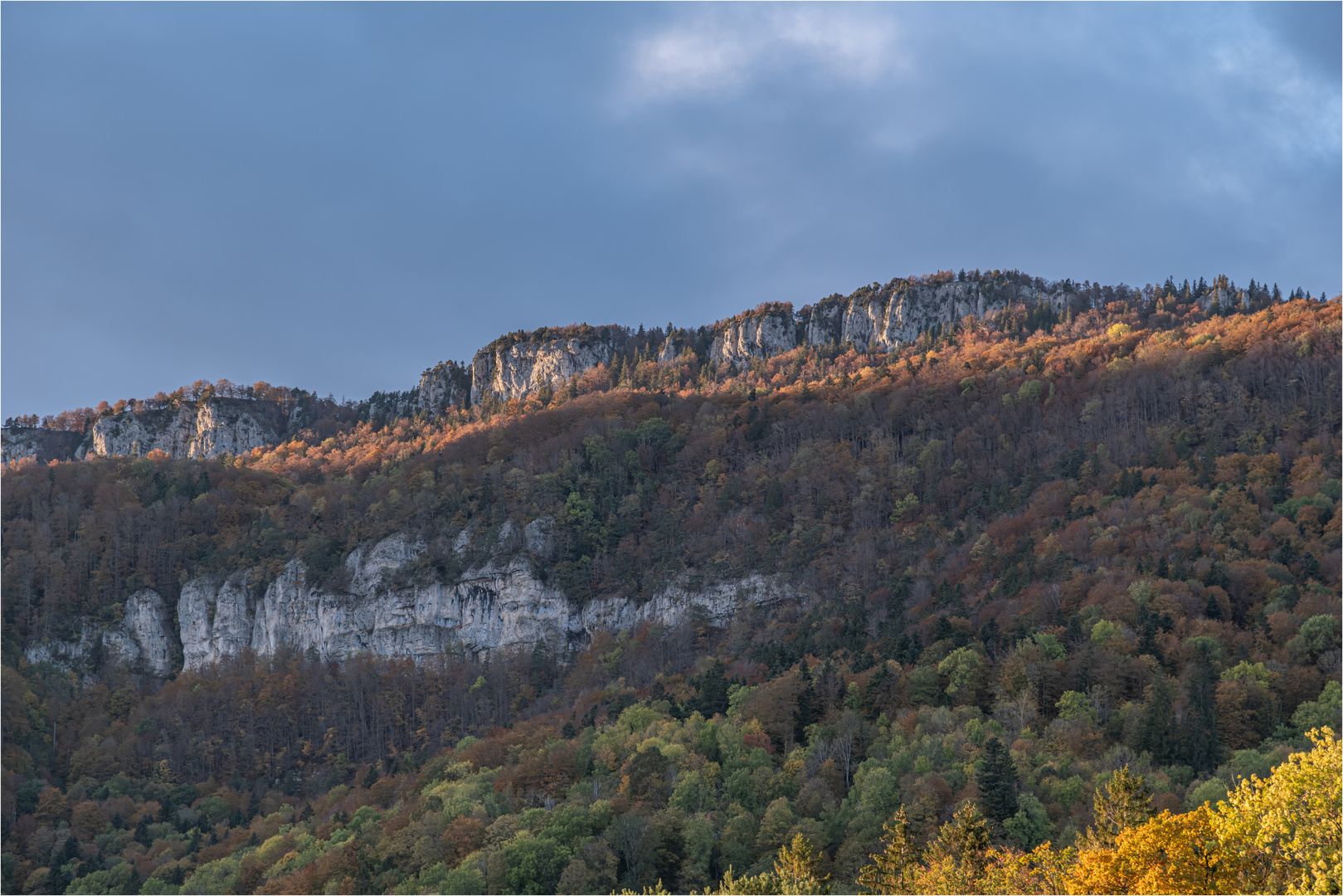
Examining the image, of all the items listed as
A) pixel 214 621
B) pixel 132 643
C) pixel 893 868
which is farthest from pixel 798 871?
pixel 132 643

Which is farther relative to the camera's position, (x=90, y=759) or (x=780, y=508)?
(x=780, y=508)

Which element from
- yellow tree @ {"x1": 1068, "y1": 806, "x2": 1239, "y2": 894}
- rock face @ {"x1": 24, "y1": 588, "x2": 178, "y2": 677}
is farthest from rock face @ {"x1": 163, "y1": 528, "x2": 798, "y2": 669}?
yellow tree @ {"x1": 1068, "y1": 806, "x2": 1239, "y2": 894}

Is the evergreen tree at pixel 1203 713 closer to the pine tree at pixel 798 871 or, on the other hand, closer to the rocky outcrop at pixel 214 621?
the pine tree at pixel 798 871

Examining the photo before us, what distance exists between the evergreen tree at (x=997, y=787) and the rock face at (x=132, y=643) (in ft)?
420

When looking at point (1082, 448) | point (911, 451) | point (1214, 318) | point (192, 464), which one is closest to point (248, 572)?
point (192, 464)

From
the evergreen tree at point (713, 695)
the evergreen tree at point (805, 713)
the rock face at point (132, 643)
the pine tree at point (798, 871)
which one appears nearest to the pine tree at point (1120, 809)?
the pine tree at point (798, 871)

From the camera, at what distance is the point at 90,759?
384 ft

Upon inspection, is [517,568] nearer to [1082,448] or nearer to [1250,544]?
[1082,448]

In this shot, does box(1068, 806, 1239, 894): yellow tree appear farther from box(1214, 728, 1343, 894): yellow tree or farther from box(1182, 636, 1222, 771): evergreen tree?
box(1182, 636, 1222, 771): evergreen tree

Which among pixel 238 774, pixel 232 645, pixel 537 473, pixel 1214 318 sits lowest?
pixel 238 774

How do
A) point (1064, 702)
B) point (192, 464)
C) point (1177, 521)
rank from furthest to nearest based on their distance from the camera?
point (192, 464), point (1177, 521), point (1064, 702)

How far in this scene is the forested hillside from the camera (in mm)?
65375

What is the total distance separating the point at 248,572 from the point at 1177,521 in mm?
125476

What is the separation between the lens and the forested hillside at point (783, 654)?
65375 millimetres
